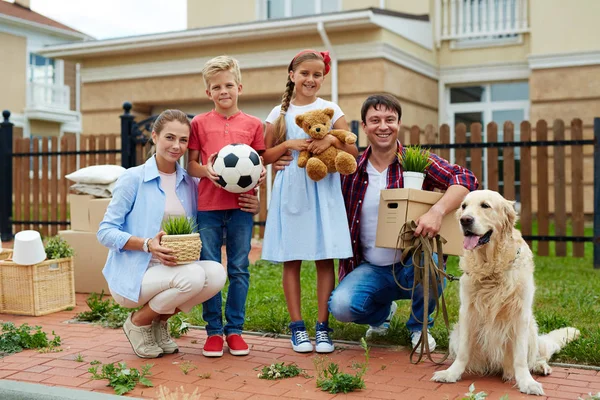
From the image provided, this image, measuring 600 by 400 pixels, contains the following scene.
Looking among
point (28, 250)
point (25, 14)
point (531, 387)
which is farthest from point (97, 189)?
point (25, 14)

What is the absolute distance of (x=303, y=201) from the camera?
4.77 meters

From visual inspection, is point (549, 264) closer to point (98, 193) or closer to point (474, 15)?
point (98, 193)

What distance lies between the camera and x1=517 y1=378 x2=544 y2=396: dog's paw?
12.4 feet

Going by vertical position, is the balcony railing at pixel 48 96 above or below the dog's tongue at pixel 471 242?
above

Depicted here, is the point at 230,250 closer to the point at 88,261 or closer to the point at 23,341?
the point at 23,341

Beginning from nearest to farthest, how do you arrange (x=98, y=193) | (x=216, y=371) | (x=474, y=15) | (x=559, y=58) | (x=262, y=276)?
(x=216, y=371) → (x=98, y=193) → (x=262, y=276) → (x=559, y=58) → (x=474, y=15)

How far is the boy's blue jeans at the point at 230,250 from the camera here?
4.71m

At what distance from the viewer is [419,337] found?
4.83 metres

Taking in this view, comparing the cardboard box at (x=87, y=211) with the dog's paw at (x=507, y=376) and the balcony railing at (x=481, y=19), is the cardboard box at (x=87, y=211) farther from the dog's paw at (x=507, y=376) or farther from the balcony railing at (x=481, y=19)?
the balcony railing at (x=481, y=19)

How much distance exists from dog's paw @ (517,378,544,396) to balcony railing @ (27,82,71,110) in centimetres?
2472

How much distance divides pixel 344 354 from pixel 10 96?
2354 centimetres

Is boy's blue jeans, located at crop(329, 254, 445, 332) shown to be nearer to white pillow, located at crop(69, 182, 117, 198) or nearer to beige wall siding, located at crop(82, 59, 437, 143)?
white pillow, located at crop(69, 182, 117, 198)

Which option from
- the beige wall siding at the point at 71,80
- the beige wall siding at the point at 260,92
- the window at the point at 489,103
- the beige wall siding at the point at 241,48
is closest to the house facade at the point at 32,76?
the beige wall siding at the point at 71,80

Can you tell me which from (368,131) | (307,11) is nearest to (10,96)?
(307,11)
